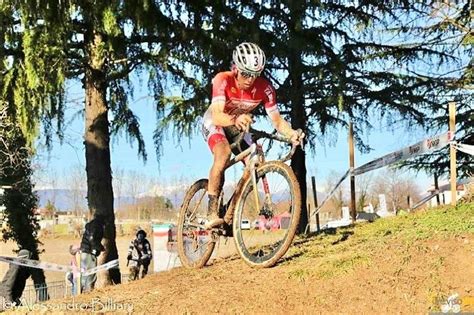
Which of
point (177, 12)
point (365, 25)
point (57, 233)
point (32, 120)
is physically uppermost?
point (365, 25)

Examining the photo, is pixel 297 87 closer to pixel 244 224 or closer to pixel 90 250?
pixel 90 250

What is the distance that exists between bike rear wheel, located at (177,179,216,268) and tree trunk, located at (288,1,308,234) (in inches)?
189

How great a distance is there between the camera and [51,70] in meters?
10.2

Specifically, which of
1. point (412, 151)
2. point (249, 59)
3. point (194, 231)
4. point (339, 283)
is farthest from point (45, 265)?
point (412, 151)

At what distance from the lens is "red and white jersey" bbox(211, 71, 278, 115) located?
6098 mm

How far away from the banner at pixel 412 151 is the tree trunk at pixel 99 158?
5.29 meters

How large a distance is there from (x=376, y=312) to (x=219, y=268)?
232 cm

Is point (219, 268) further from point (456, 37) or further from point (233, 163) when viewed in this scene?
point (456, 37)

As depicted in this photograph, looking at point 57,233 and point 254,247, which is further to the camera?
point 57,233

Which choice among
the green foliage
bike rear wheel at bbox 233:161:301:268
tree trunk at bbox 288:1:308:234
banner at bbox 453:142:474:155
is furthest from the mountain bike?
Answer: the green foliage

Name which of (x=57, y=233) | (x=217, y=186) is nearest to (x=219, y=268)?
(x=217, y=186)

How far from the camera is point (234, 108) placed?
6.28 metres

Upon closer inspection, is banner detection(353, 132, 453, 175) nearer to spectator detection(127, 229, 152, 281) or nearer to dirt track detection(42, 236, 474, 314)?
spectator detection(127, 229, 152, 281)

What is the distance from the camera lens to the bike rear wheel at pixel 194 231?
695 cm
